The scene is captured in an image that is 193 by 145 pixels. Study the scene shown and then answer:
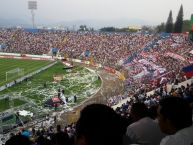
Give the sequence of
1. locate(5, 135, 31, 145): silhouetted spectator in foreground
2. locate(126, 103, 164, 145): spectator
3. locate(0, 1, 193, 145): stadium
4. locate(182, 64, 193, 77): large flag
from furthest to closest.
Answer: locate(182, 64, 193, 77): large flag, locate(0, 1, 193, 145): stadium, locate(126, 103, 164, 145): spectator, locate(5, 135, 31, 145): silhouetted spectator in foreground

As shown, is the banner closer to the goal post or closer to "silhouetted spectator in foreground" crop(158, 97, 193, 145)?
the goal post

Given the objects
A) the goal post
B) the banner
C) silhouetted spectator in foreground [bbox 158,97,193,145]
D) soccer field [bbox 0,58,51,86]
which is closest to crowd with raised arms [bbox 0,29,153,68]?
soccer field [bbox 0,58,51,86]

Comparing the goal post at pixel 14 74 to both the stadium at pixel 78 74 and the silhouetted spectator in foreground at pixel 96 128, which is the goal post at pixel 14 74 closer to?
the stadium at pixel 78 74

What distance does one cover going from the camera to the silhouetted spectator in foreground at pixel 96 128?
2742 millimetres

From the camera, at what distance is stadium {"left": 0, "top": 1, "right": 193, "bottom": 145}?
23.8m

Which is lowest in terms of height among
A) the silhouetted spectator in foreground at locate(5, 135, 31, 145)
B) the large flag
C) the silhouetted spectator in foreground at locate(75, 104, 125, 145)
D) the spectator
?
the large flag

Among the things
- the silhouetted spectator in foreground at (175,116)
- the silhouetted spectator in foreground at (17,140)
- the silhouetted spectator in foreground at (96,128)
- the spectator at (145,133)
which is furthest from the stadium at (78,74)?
the silhouetted spectator in foreground at (96,128)

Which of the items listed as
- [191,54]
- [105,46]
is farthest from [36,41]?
[191,54]

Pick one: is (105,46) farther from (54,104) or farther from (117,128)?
(117,128)

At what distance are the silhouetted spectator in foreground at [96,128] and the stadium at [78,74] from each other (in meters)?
5.44

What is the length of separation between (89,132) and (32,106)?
28.3m

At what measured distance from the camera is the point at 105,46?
6575 cm

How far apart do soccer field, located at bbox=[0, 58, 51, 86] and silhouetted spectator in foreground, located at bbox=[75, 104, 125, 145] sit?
41.8 metres

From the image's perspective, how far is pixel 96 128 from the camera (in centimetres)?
274
